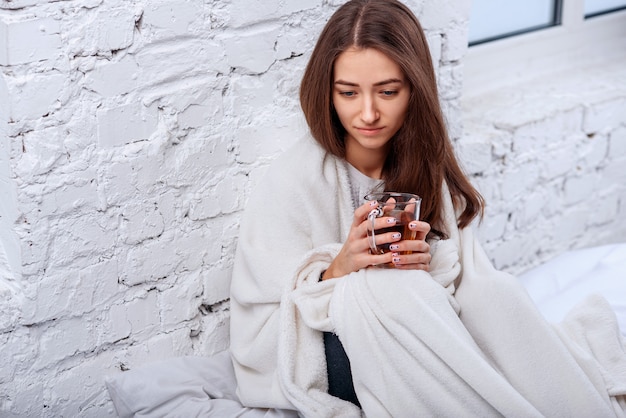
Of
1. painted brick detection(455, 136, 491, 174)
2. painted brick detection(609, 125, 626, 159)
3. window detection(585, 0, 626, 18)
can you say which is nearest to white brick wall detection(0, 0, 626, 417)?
painted brick detection(455, 136, 491, 174)

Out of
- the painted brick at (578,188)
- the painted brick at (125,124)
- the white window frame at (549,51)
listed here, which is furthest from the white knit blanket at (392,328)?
the white window frame at (549,51)

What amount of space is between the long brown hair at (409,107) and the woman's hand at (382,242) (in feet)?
0.73

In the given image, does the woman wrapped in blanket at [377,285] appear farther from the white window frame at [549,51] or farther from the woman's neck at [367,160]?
the white window frame at [549,51]

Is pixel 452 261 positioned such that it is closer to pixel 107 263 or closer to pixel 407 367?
pixel 407 367

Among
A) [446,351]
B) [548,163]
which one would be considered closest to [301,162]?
[446,351]

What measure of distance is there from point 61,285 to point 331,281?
50 cm

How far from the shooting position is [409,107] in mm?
1630

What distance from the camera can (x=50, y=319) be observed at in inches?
61.2

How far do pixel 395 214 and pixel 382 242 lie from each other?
0.19ft

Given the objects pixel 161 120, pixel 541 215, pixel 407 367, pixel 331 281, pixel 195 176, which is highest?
pixel 161 120

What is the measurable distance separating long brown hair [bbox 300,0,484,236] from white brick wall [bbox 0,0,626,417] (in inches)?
6.0

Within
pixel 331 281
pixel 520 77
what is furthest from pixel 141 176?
pixel 520 77

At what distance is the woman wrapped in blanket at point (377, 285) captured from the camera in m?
1.47

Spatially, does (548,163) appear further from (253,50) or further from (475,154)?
(253,50)
